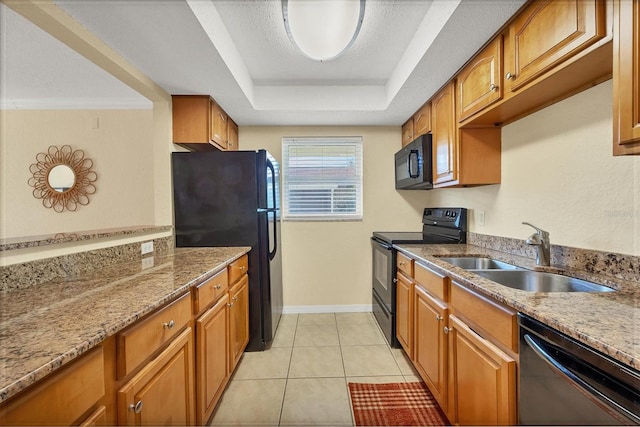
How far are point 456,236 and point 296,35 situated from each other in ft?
6.69

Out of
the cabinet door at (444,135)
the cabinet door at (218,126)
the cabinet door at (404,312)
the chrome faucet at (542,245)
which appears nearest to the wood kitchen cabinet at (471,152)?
the cabinet door at (444,135)

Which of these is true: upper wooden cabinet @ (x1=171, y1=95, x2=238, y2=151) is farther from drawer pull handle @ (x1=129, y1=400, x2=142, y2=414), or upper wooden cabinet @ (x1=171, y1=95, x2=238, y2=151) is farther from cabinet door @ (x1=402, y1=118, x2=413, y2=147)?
cabinet door @ (x1=402, y1=118, x2=413, y2=147)

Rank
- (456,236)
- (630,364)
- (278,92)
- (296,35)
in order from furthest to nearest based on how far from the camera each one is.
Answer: (278,92) → (456,236) → (296,35) → (630,364)

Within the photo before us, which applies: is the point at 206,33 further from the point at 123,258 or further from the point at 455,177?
the point at 455,177

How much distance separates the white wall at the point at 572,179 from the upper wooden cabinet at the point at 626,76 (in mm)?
436

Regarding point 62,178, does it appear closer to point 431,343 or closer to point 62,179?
point 62,179

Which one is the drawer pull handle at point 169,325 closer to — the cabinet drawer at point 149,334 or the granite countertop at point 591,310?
the cabinet drawer at point 149,334

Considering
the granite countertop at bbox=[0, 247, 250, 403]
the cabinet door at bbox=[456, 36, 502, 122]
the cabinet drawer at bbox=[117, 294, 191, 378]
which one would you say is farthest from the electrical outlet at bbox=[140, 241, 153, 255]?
the cabinet door at bbox=[456, 36, 502, 122]

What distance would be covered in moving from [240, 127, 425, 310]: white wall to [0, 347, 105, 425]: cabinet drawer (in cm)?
247

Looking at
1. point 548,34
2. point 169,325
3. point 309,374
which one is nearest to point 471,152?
point 548,34

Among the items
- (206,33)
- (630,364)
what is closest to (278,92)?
(206,33)

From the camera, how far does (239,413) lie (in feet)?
5.29

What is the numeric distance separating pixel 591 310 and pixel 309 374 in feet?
5.66

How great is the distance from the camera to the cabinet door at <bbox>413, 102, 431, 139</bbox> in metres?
2.43
